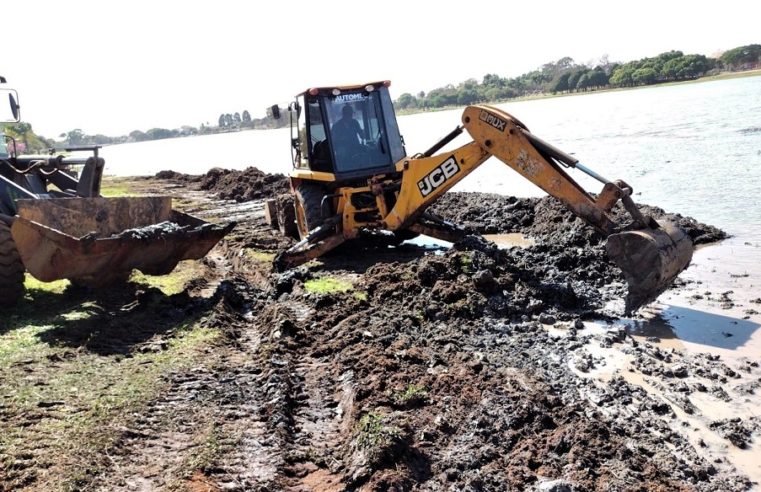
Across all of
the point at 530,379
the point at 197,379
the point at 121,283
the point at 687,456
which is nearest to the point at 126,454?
the point at 197,379

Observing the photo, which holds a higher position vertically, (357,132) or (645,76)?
(645,76)

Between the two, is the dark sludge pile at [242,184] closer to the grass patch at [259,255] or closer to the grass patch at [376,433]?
the grass patch at [259,255]

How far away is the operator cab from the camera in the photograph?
10758 millimetres

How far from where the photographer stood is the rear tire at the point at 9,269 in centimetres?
846

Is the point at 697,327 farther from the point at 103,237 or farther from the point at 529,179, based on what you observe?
the point at 103,237

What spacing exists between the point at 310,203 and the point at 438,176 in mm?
2462

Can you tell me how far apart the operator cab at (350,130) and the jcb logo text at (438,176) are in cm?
124

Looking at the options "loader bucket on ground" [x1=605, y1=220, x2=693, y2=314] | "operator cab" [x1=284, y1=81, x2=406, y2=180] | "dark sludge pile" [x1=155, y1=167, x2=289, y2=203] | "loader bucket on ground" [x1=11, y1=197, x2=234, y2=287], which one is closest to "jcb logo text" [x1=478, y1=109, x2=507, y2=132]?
"loader bucket on ground" [x1=605, y1=220, x2=693, y2=314]

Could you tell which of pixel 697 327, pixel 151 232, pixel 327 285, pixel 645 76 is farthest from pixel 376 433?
pixel 645 76

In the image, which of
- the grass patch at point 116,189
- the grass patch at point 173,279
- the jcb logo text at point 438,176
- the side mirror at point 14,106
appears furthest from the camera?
the grass patch at point 116,189

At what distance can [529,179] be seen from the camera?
832 centimetres

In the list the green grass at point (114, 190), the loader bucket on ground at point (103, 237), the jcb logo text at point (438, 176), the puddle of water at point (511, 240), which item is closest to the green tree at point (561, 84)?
the green grass at point (114, 190)

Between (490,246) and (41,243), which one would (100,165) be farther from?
(490,246)

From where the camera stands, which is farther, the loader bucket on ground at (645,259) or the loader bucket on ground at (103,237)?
the loader bucket on ground at (103,237)
